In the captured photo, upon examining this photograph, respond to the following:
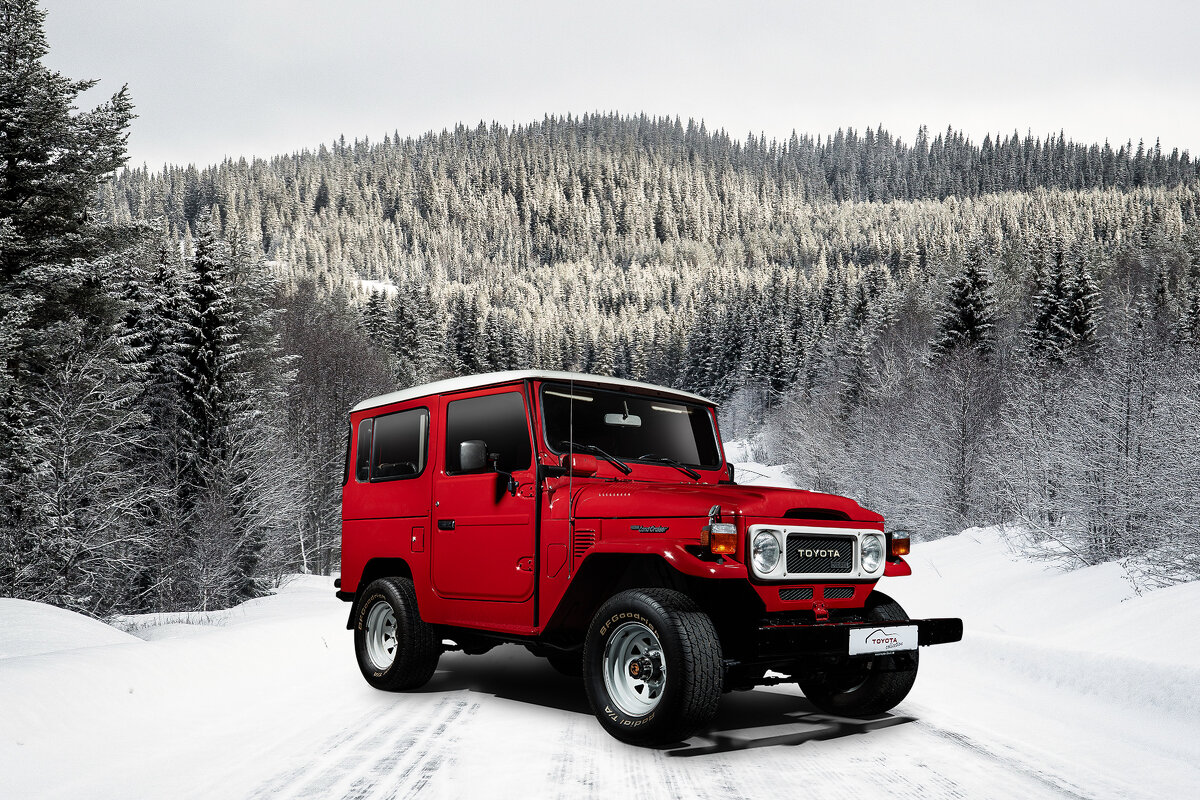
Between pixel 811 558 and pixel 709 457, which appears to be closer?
pixel 811 558

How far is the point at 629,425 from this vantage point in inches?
289

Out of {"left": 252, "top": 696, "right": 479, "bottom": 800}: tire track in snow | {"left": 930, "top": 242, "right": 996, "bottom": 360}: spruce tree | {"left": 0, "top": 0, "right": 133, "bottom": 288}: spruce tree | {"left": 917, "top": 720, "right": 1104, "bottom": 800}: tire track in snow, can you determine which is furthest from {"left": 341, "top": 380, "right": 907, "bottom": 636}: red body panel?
{"left": 930, "top": 242, "right": 996, "bottom": 360}: spruce tree

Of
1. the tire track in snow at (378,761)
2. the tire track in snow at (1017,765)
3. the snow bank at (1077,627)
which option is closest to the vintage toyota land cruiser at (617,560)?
the tire track in snow at (1017,765)

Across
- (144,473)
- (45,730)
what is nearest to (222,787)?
(45,730)

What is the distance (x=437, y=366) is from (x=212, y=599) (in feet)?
168

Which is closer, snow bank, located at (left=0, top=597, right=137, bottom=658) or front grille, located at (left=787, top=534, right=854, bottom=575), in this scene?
front grille, located at (left=787, top=534, right=854, bottom=575)

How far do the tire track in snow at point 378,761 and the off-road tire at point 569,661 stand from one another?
80cm

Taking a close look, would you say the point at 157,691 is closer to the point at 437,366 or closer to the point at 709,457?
the point at 709,457

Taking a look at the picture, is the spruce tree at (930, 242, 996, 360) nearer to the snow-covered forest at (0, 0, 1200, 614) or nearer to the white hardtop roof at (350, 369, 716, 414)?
Result: the snow-covered forest at (0, 0, 1200, 614)

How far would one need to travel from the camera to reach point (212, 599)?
26672 millimetres

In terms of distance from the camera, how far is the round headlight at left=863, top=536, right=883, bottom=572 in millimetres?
6293

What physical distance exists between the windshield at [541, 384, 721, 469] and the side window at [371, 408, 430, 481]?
5.53ft

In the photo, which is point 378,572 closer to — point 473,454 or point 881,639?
point 473,454

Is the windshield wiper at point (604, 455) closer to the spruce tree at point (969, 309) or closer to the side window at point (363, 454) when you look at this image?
the side window at point (363, 454)
